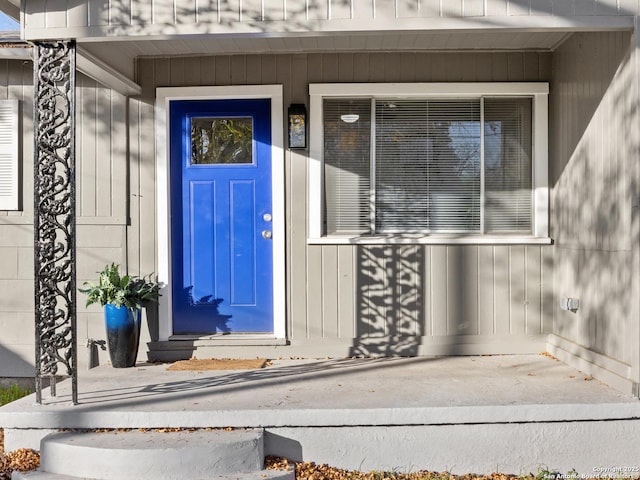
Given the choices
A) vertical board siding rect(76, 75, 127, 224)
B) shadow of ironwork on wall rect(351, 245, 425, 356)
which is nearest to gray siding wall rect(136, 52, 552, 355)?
shadow of ironwork on wall rect(351, 245, 425, 356)

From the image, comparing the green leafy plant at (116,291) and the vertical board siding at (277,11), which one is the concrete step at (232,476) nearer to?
the green leafy plant at (116,291)

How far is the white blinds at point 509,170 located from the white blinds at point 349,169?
101 centimetres

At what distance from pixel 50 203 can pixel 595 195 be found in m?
3.62

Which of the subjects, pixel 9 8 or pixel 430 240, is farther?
pixel 430 240

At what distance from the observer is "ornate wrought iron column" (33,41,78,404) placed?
4363 mm

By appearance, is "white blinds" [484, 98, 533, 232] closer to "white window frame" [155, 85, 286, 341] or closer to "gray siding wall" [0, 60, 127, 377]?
"white window frame" [155, 85, 286, 341]

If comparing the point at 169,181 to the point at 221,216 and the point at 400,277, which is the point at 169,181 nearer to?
the point at 221,216

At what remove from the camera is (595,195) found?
4930 mm

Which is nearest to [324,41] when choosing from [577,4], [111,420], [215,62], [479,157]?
[215,62]

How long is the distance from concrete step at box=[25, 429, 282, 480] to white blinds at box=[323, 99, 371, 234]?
233cm

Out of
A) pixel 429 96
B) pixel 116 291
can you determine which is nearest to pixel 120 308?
pixel 116 291

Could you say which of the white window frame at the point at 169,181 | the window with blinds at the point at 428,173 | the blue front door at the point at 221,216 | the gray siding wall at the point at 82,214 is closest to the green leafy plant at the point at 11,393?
the gray siding wall at the point at 82,214

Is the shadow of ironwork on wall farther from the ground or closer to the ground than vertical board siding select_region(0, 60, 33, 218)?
closer to the ground

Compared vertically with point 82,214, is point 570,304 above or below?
below
